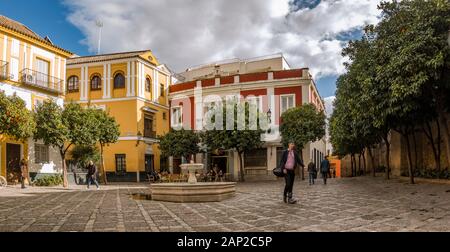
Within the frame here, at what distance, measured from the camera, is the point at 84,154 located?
2962 centimetres

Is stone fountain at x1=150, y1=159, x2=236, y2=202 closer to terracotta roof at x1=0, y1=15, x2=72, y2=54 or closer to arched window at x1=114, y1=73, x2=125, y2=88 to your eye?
terracotta roof at x1=0, y1=15, x2=72, y2=54

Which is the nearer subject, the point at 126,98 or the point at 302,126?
the point at 302,126

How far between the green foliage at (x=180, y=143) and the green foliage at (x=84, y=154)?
4.86m

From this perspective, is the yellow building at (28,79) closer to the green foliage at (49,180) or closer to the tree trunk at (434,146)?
the green foliage at (49,180)

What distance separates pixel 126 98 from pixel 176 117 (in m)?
5.49

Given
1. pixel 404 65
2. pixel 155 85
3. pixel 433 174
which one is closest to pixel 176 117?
pixel 155 85

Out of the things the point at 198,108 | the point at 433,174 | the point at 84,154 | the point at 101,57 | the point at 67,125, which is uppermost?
the point at 101,57

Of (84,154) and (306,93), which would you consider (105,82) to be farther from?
(306,93)

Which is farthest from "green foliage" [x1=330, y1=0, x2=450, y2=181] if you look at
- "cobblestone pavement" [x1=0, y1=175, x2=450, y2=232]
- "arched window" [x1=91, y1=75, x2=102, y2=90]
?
"arched window" [x1=91, y1=75, x2=102, y2=90]

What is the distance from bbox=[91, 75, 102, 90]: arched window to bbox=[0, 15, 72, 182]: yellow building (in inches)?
317

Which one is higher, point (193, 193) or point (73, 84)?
point (73, 84)

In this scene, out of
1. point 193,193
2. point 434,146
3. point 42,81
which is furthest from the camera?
point 42,81
